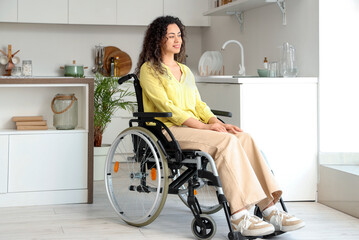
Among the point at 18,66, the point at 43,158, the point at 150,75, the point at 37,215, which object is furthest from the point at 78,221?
the point at 18,66

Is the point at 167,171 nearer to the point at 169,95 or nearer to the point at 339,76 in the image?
the point at 169,95

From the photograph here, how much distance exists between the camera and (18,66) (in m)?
6.03

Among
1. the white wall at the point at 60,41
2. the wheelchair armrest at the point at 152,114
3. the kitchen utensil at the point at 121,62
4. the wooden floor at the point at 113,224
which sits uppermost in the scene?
the white wall at the point at 60,41

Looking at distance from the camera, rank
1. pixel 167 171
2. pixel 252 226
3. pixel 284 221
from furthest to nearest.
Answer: pixel 167 171 → pixel 284 221 → pixel 252 226

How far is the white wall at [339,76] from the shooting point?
12.7 ft

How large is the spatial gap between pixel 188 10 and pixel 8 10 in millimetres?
1753

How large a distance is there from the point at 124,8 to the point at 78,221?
10.2 feet

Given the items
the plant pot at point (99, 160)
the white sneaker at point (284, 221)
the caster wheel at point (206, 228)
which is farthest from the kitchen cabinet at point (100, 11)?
the white sneaker at point (284, 221)

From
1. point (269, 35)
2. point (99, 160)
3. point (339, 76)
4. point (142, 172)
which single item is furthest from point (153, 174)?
point (269, 35)

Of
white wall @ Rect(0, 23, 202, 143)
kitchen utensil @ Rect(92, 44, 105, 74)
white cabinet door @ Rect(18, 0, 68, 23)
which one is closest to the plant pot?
white wall @ Rect(0, 23, 202, 143)

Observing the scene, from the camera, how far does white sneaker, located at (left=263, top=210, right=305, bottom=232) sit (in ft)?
9.24

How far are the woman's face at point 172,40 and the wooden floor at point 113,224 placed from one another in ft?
3.13

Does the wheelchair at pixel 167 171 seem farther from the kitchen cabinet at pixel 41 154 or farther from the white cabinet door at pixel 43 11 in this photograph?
the white cabinet door at pixel 43 11

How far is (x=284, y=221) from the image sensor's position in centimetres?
286
